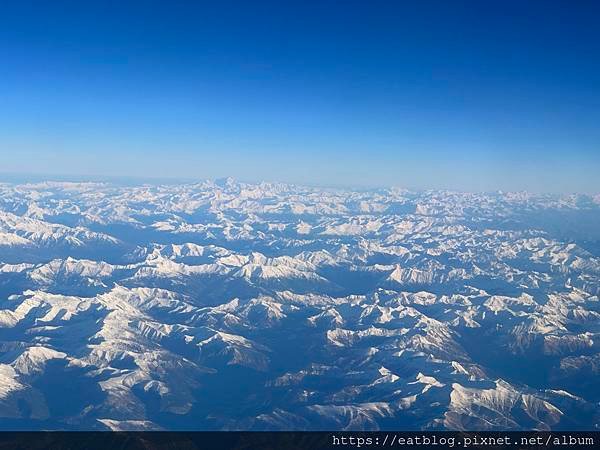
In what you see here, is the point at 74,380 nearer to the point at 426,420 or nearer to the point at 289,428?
the point at 289,428

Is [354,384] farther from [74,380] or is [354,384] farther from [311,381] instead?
[74,380]

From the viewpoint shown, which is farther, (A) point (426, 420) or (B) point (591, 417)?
(B) point (591, 417)

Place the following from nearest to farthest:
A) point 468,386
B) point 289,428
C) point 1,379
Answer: point 289,428 → point 468,386 → point 1,379

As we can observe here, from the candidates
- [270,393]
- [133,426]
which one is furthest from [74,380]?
[270,393]
